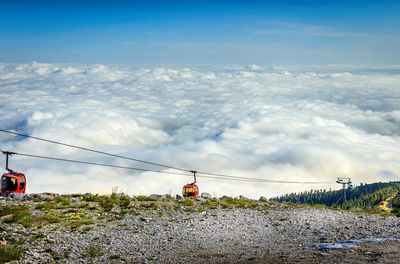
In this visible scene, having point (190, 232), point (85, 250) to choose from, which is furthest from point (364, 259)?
point (85, 250)

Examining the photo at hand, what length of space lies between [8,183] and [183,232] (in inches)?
736

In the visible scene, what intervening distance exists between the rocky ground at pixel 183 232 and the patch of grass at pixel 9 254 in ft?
0.93

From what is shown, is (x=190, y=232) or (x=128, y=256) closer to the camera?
(x=128, y=256)

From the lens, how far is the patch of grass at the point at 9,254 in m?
13.5

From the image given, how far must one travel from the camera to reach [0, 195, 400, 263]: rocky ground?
14625 mm

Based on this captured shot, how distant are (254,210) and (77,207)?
1364cm

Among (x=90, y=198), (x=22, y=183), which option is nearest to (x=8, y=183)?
(x=22, y=183)

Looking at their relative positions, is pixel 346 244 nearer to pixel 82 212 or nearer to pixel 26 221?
pixel 82 212

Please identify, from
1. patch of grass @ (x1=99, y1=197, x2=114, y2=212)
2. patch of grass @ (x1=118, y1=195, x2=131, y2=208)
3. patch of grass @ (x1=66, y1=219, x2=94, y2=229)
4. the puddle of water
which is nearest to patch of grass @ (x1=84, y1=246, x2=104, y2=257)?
patch of grass @ (x1=66, y1=219, x2=94, y2=229)

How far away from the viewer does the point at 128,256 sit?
15031 millimetres

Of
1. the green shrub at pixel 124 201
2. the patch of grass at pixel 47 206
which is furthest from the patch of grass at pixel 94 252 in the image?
the green shrub at pixel 124 201

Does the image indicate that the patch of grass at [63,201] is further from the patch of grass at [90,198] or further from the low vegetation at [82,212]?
the patch of grass at [90,198]

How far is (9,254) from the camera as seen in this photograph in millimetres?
13742

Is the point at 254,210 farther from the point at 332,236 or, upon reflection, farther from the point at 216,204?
the point at 332,236
